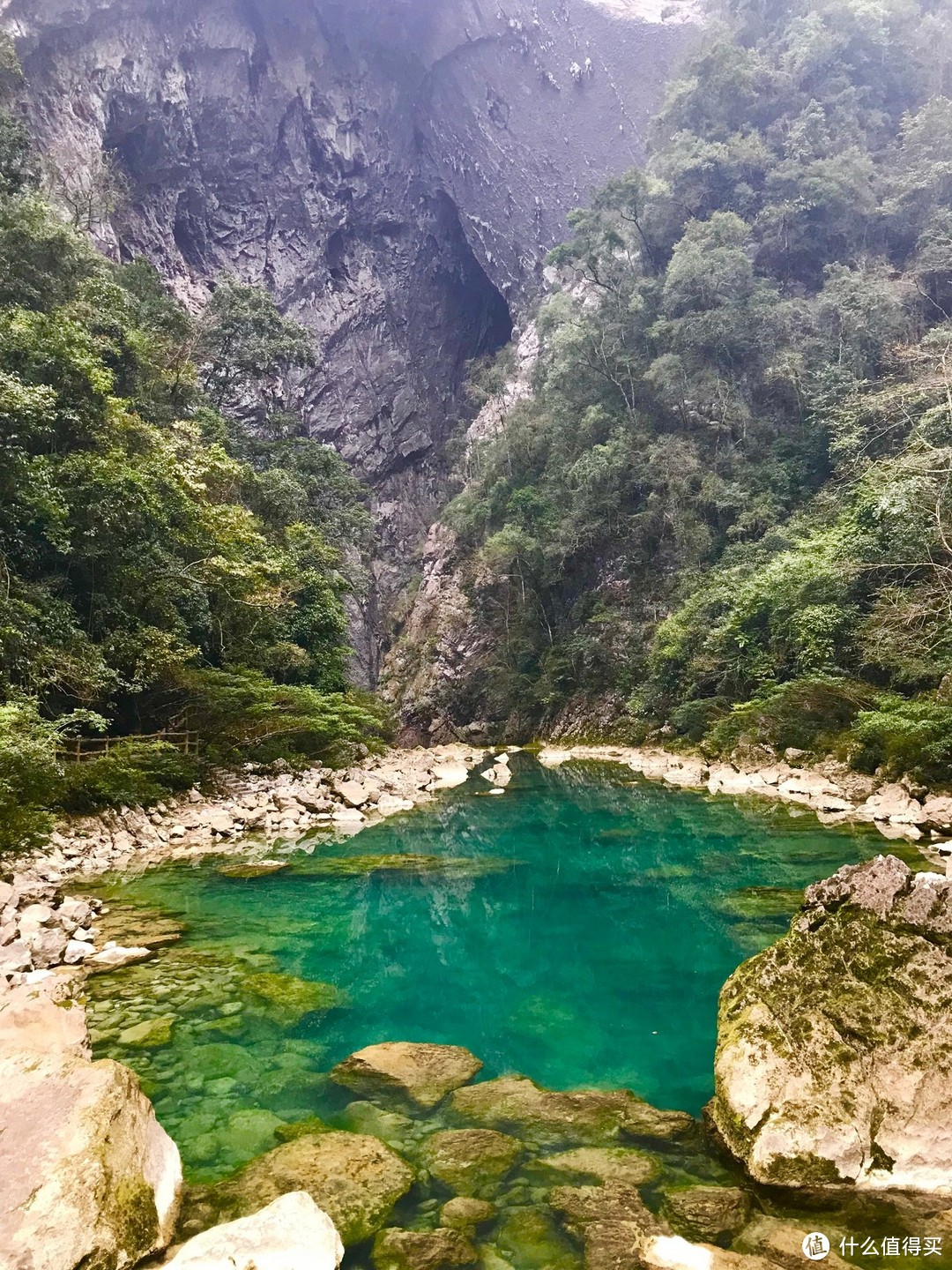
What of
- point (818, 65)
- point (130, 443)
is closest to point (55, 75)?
point (130, 443)

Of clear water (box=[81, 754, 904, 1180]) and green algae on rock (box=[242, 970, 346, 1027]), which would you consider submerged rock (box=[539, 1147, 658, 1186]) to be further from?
green algae on rock (box=[242, 970, 346, 1027])

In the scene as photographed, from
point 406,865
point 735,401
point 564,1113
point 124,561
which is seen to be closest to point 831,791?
point 406,865

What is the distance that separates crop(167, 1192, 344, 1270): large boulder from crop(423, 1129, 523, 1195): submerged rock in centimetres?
65

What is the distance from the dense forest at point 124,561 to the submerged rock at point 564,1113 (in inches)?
244

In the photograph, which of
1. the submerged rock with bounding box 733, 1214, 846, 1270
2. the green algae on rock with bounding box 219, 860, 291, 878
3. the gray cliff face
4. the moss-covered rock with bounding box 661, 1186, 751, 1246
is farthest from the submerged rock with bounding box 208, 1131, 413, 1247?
the gray cliff face

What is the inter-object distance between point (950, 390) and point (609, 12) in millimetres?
43294

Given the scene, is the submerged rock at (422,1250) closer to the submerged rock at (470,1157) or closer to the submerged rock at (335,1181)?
the submerged rock at (335,1181)

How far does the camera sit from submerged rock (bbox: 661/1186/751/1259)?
98.9 inches

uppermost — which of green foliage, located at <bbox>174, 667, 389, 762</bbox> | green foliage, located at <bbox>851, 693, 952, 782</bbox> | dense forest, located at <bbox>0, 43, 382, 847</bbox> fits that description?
dense forest, located at <bbox>0, 43, 382, 847</bbox>

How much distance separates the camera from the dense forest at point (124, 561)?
9906 mm

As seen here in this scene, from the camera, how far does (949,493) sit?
12852 mm

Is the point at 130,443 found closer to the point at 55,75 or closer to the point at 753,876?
the point at 753,876

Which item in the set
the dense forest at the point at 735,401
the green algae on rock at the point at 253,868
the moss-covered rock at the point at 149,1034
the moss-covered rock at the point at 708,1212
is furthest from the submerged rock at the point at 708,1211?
the dense forest at the point at 735,401

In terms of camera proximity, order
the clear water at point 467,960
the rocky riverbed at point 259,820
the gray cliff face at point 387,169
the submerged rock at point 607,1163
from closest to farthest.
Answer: the submerged rock at point 607,1163 → the clear water at point 467,960 → the rocky riverbed at point 259,820 → the gray cliff face at point 387,169
